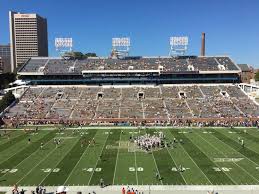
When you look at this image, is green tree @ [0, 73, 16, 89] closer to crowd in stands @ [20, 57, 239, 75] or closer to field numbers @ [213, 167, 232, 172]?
crowd in stands @ [20, 57, 239, 75]

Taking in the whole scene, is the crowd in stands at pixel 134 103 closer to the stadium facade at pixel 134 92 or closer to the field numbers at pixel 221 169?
the stadium facade at pixel 134 92

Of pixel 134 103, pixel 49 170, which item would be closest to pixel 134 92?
pixel 134 103

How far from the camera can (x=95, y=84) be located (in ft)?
269

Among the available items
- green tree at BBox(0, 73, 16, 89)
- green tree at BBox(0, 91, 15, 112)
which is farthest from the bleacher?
green tree at BBox(0, 73, 16, 89)

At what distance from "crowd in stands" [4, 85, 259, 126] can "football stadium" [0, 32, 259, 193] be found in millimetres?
185

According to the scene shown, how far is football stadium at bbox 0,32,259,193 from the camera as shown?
2781 centimetres

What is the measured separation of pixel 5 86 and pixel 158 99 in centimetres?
4463

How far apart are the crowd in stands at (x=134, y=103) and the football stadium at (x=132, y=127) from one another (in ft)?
0.61

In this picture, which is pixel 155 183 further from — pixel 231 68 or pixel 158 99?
pixel 231 68

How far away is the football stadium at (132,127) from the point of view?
27.8 meters

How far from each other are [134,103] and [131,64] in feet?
59.2

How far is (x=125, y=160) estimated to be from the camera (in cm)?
3291

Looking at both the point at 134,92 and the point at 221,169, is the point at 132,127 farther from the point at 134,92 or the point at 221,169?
the point at 221,169

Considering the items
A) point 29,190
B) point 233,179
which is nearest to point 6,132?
point 29,190
